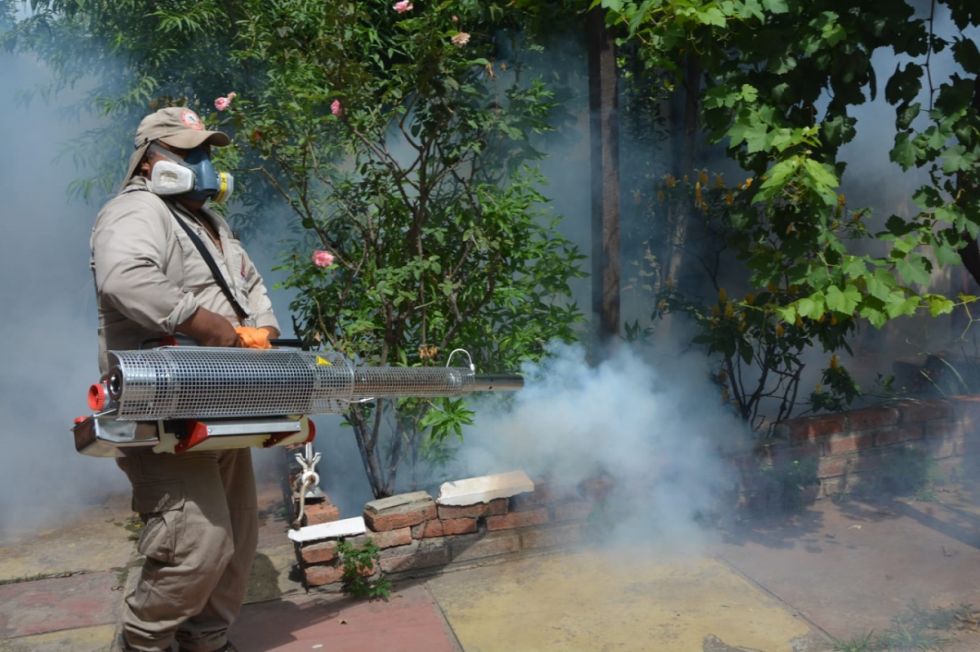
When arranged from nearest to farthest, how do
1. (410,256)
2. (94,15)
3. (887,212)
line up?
1. (410,256)
2. (94,15)
3. (887,212)

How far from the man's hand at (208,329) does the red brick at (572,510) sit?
207 centimetres

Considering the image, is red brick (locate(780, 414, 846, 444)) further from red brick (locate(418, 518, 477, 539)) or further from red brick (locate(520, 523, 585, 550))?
red brick (locate(418, 518, 477, 539))

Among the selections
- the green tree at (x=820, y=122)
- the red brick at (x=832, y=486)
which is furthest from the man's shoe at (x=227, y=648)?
the red brick at (x=832, y=486)

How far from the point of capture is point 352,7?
15.2 feet

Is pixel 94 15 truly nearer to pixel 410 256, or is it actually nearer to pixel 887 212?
pixel 410 256

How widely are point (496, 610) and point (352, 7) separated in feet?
9.40

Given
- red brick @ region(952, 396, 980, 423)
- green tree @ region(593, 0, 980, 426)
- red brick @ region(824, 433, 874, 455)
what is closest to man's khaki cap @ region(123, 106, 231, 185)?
green tree @ region(593, 0, 980, 426)

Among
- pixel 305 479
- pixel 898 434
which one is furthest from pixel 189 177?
pixel 898 434

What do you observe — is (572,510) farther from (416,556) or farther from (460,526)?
(416,556)

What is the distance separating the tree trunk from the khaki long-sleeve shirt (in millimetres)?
2417

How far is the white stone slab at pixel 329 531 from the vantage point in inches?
174

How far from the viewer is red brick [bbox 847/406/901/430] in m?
5.65

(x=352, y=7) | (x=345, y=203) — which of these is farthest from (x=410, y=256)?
(x=352, y=7)

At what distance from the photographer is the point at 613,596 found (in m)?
4.35
